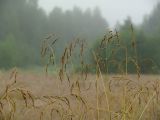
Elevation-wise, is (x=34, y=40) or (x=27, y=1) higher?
(x=27, y=1)

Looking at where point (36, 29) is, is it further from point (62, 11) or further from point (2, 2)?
point (62, 11)

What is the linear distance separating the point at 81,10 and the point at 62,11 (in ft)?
31.0

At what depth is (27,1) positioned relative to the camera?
209 feet

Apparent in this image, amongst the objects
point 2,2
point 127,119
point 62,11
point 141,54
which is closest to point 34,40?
point 2,2

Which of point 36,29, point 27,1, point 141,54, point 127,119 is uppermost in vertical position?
point 27,1

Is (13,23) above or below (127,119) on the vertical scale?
above

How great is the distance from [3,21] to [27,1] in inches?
355

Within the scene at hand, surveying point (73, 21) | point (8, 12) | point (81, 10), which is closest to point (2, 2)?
point (8, 12)

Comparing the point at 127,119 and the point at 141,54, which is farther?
the point at 141,54

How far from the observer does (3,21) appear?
55.3 m

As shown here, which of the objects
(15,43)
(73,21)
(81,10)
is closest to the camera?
(15,43)

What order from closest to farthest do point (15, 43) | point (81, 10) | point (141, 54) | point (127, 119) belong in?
point (127, 119) < point (141, 54) < point (15, 43) < point (81, 10)

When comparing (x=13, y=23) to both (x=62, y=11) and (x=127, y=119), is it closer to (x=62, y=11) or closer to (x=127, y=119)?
(x=62, y=11)

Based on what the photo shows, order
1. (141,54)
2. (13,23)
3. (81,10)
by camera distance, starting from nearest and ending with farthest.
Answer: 1. (141,54)
2. (13,23)
3. (81,10)
